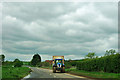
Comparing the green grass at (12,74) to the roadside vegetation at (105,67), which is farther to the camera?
the roadside vegetation at (105,67)

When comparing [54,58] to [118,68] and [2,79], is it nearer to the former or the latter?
[118,68]

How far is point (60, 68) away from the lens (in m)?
34.4

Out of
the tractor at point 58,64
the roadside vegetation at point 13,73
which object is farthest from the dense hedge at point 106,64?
the roadside vegetation at point 13,73

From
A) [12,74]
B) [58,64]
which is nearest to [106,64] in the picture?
[58,64]

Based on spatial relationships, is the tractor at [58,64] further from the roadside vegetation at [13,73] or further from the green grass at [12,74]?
the green grass at [12,74]

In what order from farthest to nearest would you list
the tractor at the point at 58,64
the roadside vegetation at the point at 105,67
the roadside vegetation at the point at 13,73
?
1. the tractor at the point at 58,64
2. the roadside vegetation at the point at 105,67
3. the roadside vegetation at the point at 13,73

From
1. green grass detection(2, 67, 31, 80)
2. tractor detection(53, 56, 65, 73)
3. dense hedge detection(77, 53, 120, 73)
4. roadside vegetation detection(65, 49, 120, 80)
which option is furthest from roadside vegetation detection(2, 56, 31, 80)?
dense hedge detection(77, 53, 120, 73)

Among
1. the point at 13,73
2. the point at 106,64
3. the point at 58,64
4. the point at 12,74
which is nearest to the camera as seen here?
the point at 12,74

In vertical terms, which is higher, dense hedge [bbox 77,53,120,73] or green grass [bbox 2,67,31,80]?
dense hedge [bbox 77,53,120,73]

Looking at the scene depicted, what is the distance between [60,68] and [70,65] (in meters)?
22.8

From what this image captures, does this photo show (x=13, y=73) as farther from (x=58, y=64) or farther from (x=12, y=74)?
(x=58, y=64)

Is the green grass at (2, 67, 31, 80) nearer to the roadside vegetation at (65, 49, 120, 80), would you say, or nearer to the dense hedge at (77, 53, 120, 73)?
the roadside vegetation at (65, 49, 120, 80)

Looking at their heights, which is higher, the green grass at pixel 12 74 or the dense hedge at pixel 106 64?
the dense hedge at pixel 106 64

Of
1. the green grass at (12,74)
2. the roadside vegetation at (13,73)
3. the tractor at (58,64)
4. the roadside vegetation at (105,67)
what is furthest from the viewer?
the tractor at (58,64)
